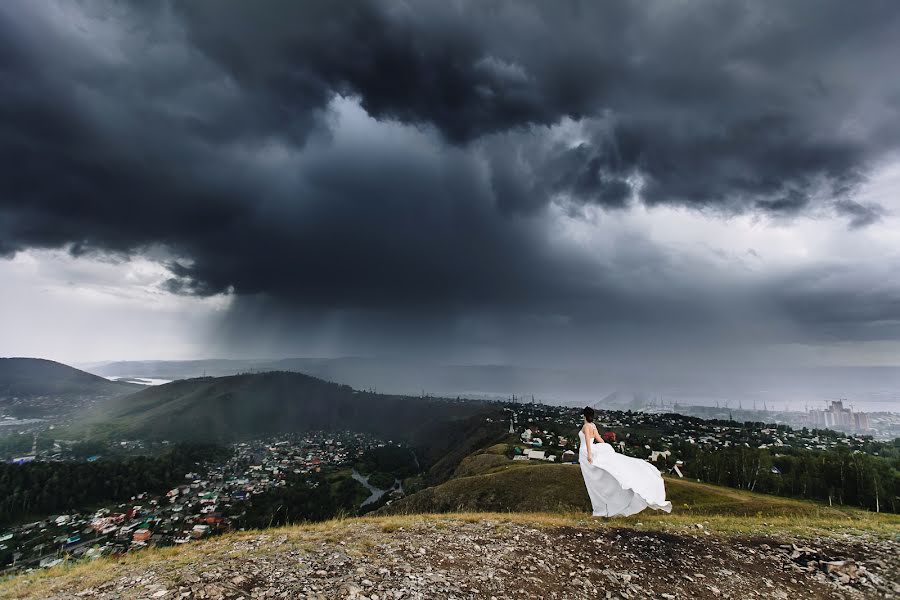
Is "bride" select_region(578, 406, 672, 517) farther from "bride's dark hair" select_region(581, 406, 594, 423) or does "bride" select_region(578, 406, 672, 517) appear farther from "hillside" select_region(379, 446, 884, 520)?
"hillside" select_region(379, 446, 884, 520)

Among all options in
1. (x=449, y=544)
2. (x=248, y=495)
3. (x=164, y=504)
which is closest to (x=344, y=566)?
(x=449, y=544)

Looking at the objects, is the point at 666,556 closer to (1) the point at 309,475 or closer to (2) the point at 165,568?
(2) the point at 165,568

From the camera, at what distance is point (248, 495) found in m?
113

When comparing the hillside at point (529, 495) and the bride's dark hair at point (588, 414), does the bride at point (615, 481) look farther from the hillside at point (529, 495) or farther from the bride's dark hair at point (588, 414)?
the hillside at point (529, 495)

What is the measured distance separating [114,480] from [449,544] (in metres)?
169

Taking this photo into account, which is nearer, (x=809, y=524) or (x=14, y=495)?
(x=809, y=524)

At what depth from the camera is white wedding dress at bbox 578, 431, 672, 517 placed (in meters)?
14.8

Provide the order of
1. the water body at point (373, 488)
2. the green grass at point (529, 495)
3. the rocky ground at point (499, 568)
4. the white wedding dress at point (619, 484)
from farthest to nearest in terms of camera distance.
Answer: the water body at point (373, 488), the green grass at point (529, 495), the white wedding dress at point (619, 484), the rocky ground at point (499, 568)

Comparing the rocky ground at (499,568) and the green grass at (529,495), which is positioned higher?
the rocky ground at (499,568)

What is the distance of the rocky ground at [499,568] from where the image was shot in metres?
9.12

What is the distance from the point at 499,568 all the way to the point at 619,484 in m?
6.91

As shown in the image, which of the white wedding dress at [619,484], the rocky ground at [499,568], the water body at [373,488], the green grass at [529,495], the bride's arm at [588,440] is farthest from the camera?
the water body at [373,488]

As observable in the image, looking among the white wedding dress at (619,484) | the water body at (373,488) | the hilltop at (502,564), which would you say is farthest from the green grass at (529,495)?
the water body at (373,488)

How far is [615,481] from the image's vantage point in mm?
15156
